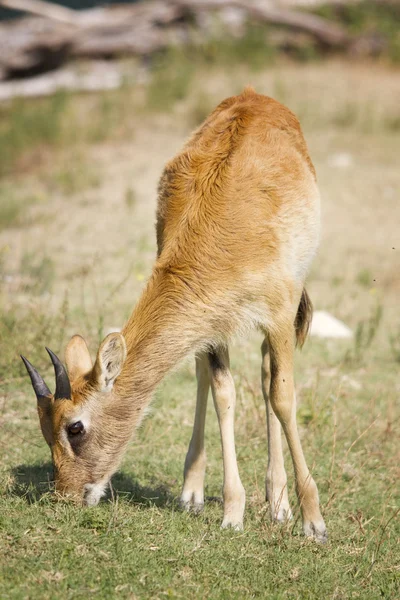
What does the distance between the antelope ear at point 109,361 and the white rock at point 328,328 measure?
4158 millimetres

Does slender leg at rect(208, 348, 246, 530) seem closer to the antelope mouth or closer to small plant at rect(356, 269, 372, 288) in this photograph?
the antelope mouth

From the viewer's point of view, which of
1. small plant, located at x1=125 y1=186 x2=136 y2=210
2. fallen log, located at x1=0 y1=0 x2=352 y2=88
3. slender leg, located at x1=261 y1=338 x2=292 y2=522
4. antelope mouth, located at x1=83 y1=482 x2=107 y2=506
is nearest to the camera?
antelope mouth, located at x1=83 y1=482 x2=107 y2=506

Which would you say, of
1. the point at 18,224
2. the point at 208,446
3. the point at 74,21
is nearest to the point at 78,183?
the point at 18,224

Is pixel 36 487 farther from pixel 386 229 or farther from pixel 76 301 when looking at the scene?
pixel 386 229

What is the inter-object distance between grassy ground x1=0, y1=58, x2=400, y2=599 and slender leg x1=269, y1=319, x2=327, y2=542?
16 centimetres

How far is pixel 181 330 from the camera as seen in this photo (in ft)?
16.1

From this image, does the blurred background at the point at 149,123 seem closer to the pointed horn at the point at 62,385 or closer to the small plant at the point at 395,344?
the small plant at the point at 395,344

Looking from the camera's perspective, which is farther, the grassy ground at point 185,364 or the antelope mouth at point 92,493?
the antelope mouth at point 92,493

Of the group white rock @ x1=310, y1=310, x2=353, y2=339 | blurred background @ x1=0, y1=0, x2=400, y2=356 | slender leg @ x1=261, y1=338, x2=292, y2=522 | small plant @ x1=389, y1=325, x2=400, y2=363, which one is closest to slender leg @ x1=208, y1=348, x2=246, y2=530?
slender leg @ x1=261, y1=338, x2=292, y2=522

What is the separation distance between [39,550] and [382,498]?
2567mm

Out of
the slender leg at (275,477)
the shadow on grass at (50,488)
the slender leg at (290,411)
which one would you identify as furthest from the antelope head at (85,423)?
the slender leg at (275,477)

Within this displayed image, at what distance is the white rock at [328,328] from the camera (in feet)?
28.1

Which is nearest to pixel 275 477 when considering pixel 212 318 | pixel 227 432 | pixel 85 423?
pixel 227 432

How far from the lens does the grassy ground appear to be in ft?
14.2
